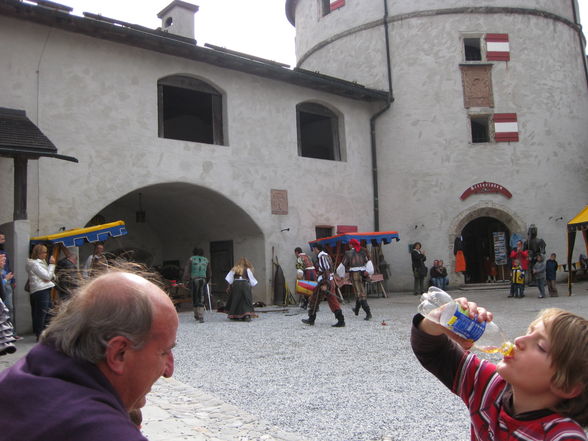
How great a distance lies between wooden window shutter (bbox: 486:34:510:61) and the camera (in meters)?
18.5

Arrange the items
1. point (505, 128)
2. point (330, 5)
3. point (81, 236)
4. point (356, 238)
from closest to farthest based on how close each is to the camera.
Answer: point (81, 236) → point (356, 238) → point (505, 128) → point (330, 5)

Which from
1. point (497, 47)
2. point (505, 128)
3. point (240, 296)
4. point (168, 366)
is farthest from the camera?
point (497, 47)

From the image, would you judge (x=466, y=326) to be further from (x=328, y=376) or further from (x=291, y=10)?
(x=291, y=10)

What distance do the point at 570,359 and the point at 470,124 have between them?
1790 cm

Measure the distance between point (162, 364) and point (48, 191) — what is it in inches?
447

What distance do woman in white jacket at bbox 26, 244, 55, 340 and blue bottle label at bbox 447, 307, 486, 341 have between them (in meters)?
7.83

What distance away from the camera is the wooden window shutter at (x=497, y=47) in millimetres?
18547

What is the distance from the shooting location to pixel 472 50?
64.6 feet

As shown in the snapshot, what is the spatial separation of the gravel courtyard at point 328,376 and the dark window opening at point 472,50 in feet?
37.3

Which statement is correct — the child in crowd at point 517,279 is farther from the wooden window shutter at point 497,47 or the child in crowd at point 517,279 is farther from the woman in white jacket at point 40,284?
the woman in white jacket at point 40,284

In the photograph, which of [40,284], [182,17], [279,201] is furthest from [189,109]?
[40,284]

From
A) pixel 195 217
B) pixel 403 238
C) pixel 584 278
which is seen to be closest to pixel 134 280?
pixel 195 217

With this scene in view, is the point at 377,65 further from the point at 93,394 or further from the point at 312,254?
the point at 93,394

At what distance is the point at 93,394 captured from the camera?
109 centimetres
